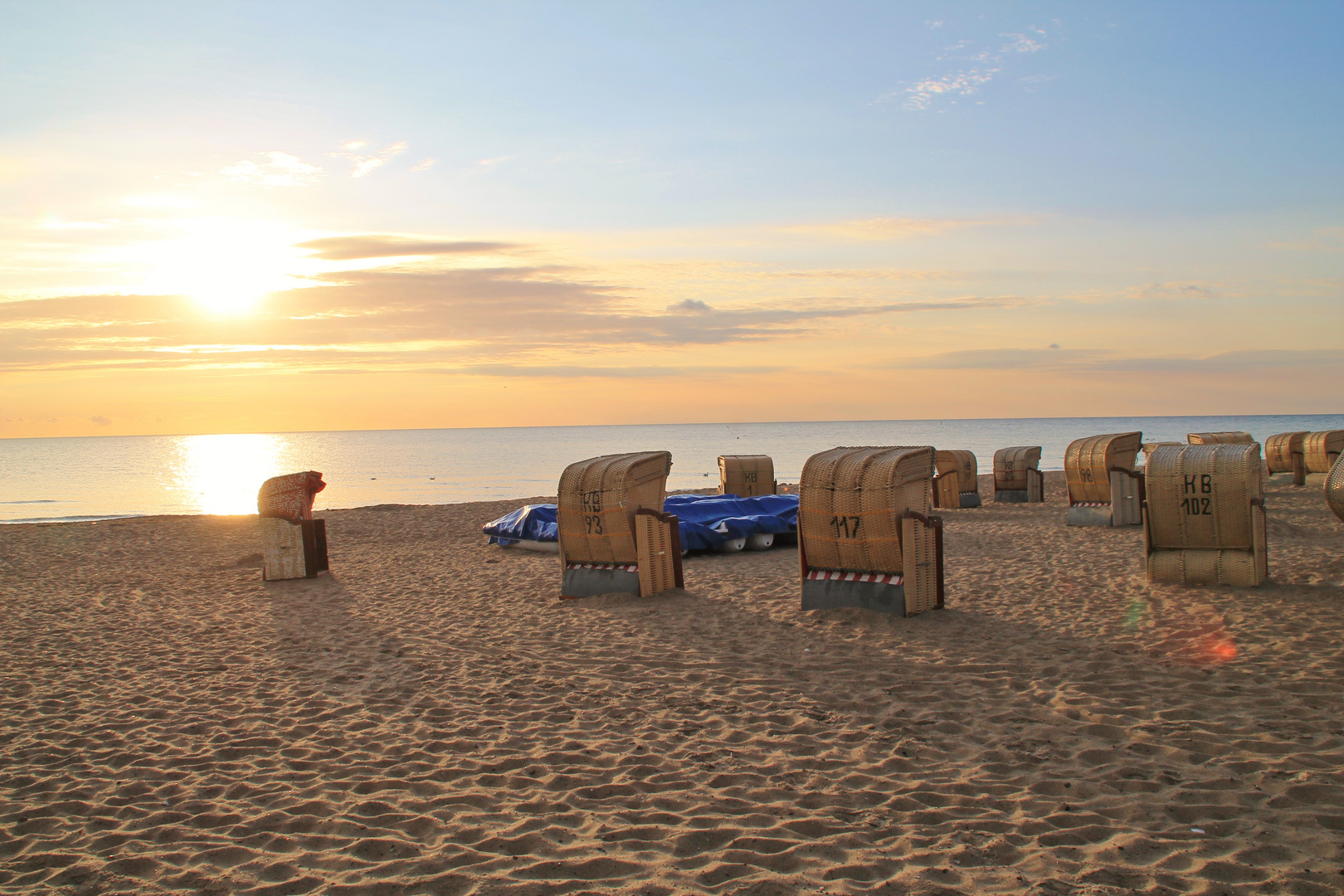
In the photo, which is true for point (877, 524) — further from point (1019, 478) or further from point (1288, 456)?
point (1288, 456)

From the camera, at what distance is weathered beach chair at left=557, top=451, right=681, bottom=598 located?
11891 mm

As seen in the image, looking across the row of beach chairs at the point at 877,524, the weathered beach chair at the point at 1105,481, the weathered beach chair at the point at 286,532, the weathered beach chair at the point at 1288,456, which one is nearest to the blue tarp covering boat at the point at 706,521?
the row of beach chairs at the point at 877,524

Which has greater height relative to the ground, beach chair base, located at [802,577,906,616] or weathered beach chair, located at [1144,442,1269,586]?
weathered beach chair, located at [1144,442,1269,586]

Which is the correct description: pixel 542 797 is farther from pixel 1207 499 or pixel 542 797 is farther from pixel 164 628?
pixel 1207 499

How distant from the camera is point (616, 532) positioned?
1199 cm

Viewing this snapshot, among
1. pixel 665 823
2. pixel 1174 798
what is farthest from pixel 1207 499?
pixel 665 823

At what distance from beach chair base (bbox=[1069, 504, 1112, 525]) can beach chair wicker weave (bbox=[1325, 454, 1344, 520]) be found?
37.2ft

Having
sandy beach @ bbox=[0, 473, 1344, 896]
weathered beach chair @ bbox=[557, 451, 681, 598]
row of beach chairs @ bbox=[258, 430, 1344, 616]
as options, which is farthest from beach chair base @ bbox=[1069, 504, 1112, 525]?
weathered beach chair @ bbox=[557, 451, 681, 598]

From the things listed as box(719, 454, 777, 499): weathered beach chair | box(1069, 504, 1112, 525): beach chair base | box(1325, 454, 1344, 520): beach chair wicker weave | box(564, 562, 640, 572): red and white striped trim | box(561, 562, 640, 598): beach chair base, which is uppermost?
box(1325, 454, 1344, 520): beach chair wicker weave

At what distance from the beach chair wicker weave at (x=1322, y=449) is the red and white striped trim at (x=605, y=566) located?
24.0 m

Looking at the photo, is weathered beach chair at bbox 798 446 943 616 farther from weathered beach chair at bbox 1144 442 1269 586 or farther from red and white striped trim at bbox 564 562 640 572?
weathered beach chair at bbox 1144 442 1269 586

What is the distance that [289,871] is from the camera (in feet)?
14.3

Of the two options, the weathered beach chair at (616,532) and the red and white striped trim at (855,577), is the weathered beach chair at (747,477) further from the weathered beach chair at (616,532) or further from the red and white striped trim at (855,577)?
the red and white striped trim at (855,577)

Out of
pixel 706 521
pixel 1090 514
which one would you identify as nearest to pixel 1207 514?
pixel 1090 514
